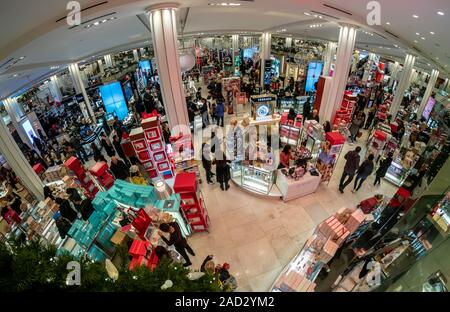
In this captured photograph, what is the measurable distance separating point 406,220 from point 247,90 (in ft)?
38.4

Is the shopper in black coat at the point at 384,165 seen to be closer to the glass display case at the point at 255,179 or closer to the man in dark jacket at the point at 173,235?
the glass display case at the point at 255,179

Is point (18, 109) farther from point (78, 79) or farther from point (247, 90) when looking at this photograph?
point (247, 90)

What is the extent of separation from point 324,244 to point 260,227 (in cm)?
201

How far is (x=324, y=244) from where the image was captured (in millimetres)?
4152

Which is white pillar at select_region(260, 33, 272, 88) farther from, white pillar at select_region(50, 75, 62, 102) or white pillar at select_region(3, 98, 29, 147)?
white pillar at select_region(3, 98, 29, 147)

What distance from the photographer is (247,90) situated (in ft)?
47.5

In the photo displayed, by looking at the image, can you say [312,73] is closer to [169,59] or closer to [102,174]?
[169,59]

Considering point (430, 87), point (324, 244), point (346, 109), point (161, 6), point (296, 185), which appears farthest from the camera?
point (430, 87)

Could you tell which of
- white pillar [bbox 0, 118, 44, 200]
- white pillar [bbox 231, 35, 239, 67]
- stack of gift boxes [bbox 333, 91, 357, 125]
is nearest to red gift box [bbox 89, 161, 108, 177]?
white pillar [bbox 0, 118, 44, 200]

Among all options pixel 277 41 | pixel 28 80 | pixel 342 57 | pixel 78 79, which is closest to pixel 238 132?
pixel 342 57

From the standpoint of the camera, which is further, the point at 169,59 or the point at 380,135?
the point at 380,135

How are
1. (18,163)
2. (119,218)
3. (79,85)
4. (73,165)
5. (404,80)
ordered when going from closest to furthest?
(119,218) → (73,165) → (18,163) → (404,80) → (79,85)

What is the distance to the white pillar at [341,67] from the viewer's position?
873 centimetres

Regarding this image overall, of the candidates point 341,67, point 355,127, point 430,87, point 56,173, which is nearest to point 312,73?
point 341,67
